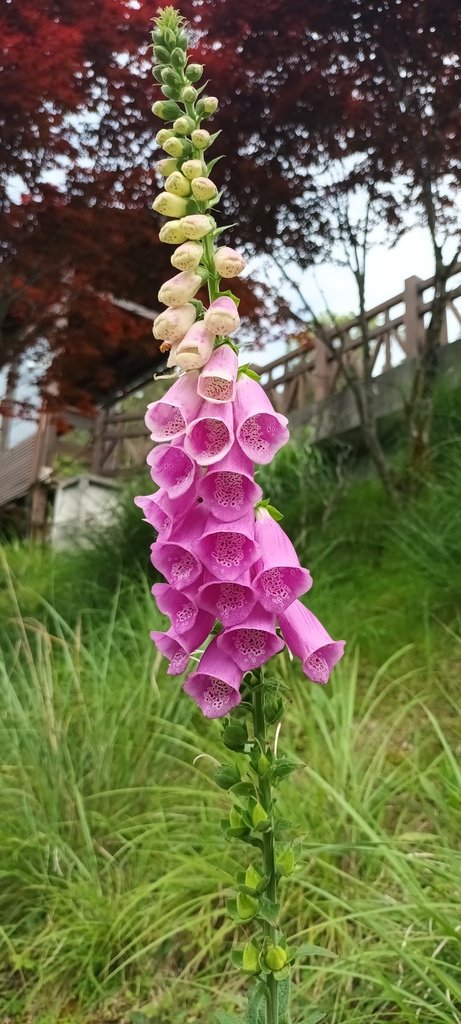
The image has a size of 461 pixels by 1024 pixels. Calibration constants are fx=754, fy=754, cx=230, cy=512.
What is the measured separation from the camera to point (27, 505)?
10430 mm

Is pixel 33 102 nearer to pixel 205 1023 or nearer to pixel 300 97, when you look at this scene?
pixel 300 97

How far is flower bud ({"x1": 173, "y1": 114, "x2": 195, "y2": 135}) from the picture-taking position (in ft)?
3.31

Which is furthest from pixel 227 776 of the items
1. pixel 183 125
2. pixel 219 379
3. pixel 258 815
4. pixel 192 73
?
pixel 192 73

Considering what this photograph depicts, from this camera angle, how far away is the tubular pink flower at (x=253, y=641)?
90 centimetres

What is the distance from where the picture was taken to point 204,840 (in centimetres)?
229

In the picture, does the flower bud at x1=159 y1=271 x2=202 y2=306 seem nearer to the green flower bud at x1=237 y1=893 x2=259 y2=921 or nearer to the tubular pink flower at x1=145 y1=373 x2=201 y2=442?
the tubular pink flower at x1=145 y1=373 x2=201 y2=442

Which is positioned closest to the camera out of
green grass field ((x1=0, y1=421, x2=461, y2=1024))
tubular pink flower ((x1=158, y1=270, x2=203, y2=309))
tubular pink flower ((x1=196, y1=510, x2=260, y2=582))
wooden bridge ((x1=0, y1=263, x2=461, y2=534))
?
tubular pink flower ((x1=196, y1=510, x2=260, y2=582))

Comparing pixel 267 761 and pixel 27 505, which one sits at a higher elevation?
pixel 27 505

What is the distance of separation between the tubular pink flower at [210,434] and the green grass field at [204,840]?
44.8 inches

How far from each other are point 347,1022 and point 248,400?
1366 mm

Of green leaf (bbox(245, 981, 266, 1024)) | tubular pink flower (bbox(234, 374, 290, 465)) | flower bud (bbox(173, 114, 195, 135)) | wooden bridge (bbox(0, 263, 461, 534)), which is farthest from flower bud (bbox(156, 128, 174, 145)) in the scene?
wooden bridge (bbox(0, 263, 461, 534))

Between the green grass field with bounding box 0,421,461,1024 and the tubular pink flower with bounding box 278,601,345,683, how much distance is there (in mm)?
875

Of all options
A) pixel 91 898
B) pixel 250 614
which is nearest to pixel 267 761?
pixel 250 614

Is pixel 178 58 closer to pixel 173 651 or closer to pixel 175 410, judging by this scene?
pixel 175 410
